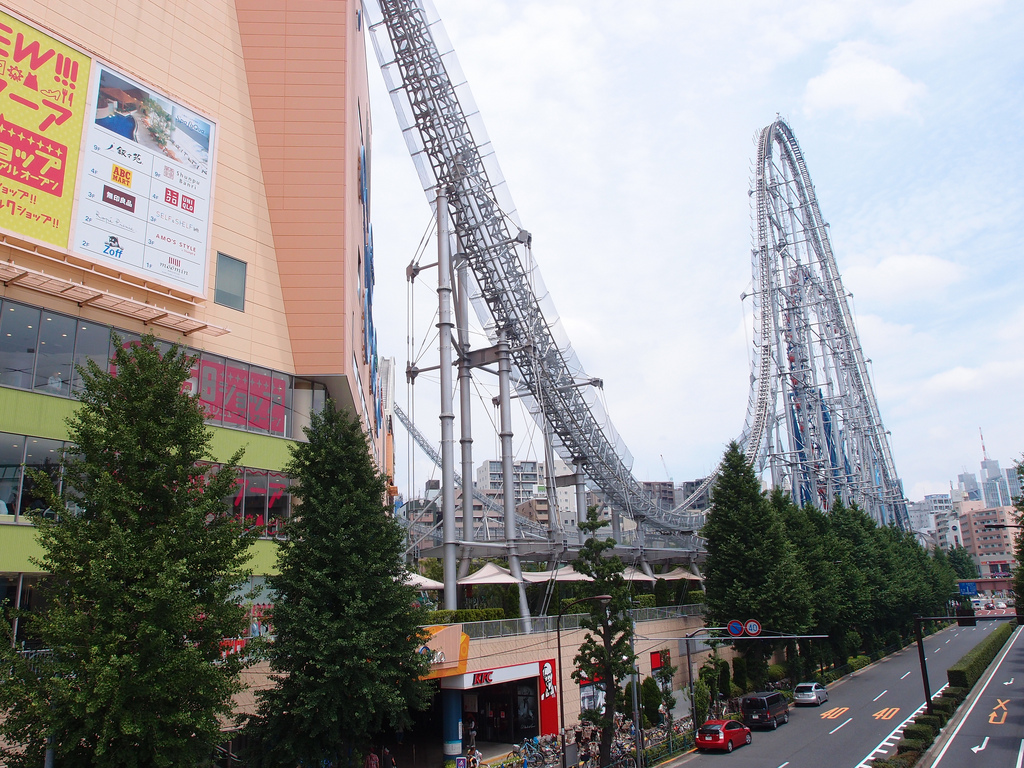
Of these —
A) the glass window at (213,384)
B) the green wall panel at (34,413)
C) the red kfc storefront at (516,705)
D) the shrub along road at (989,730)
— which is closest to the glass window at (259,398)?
the glass window at (213,384)

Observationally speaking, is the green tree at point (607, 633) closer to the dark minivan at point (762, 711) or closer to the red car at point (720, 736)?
the red car at point (720, 736)

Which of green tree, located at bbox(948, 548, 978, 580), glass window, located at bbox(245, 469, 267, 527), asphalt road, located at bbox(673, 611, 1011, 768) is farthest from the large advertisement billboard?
green tree, located at bbox(948, 548, 978, 580)

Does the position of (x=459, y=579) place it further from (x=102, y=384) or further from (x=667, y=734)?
(x=102, y=384)

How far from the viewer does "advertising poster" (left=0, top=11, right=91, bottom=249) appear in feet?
76.3

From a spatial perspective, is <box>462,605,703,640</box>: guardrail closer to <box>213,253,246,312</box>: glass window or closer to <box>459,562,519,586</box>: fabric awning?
<box>459,562,519,586</box>: fabric awning

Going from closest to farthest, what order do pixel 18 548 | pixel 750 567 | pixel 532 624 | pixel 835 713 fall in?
pixel 18 548
pixel 532 624
pixel 835 713
pixel 750 567

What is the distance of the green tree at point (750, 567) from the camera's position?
136ft

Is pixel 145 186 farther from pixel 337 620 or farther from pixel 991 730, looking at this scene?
pixel 991 730

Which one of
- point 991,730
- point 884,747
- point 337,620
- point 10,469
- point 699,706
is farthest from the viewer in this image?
point 699,706

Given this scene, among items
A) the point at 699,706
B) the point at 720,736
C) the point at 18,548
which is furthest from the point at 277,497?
the point at 699,706

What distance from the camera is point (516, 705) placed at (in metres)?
32.7

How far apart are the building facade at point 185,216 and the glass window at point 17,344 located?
63 millimetres

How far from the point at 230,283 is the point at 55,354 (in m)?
7.99

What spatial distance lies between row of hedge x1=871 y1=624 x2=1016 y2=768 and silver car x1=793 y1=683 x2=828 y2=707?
19.9 ft
